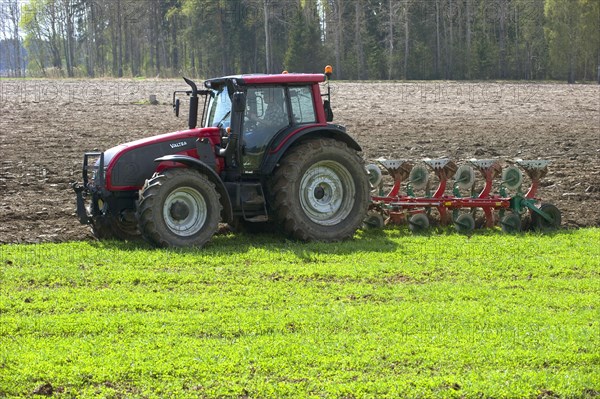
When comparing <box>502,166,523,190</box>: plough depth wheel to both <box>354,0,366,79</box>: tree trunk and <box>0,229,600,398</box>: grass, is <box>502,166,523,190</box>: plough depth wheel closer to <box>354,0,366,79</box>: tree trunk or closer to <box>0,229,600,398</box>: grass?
<box>0,229,600,398</box>: grass

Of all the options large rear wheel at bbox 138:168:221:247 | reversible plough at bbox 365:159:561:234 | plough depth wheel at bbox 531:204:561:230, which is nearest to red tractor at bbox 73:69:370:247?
large rear wheel at bbox 138:168:221:247

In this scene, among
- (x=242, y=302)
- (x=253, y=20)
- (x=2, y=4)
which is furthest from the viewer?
(x=2, y=4)

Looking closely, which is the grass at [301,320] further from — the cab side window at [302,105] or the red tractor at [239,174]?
the cab side window at [302,105]

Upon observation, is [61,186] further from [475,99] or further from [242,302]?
[475,99]

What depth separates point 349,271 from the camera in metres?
10.6

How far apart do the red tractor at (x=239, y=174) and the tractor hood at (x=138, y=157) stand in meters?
0.01

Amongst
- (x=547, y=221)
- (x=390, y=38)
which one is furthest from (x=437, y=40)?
(x=547, y=221)

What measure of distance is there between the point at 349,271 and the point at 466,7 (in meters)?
74.7

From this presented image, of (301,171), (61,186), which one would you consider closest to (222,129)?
(301,171)

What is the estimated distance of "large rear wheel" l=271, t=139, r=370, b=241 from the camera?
1237 centimetres

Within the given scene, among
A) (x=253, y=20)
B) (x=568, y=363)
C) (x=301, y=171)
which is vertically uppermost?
(x=253, y=20)

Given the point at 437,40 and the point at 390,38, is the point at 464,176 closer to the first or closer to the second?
the point at 390,38

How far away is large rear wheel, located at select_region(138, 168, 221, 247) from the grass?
29cm

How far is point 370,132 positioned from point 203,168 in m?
14.5
